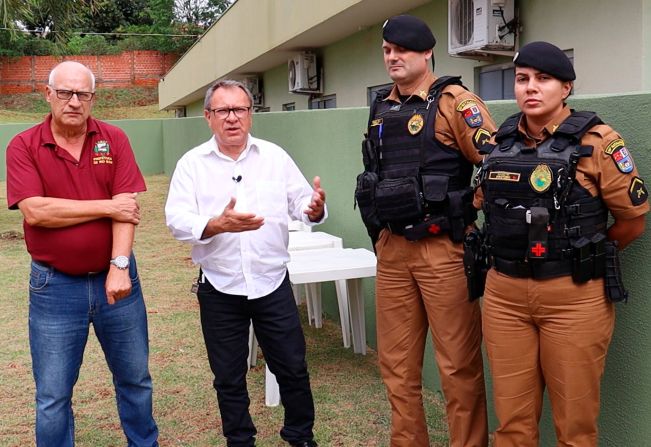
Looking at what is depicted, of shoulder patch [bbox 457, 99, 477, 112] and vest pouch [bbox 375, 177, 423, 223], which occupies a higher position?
shoulder patch [bbox 457, 99, 477, 112]

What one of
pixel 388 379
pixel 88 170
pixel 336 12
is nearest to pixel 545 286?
pixel 388 379

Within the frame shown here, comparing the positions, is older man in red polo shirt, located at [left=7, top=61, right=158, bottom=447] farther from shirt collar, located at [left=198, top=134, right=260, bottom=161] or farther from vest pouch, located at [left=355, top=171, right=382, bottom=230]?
vest pouch, located at [left=355, top=171, right=382, bottom=230]

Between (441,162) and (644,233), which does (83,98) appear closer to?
(441,162)

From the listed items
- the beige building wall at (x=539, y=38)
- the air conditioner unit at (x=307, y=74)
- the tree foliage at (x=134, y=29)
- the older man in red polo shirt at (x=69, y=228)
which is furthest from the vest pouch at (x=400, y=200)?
the tree foliage at (x=134, y=29)

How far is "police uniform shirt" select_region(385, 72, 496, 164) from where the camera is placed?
3.00 m

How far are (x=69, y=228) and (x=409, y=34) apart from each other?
1637 mm

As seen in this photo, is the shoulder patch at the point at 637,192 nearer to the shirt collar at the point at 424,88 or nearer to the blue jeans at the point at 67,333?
the shirt collar at the point at 424,88

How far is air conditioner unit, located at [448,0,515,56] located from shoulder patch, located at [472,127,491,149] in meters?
4.24

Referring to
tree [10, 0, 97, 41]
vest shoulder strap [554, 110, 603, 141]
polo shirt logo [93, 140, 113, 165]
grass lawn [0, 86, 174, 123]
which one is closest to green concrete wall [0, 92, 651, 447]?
vest shoulder strap [554, 110, 603, 141]

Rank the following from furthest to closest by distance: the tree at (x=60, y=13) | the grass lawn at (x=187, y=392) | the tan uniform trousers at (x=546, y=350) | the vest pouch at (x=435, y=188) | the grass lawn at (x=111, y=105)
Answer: the grass lawn at (x=111, y=105), the tree at (x=60, y=13), the grass lawn at (x=187, y=392), the vest pouch at (x=435, y=188), the tan uniform trousers at (x=546, y=350)

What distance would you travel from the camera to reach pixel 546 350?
2617mm

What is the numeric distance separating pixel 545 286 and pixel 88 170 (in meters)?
1.90

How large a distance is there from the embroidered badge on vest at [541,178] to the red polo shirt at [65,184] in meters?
1.71

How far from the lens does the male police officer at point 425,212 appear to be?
3.09 m
